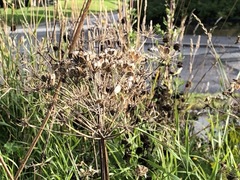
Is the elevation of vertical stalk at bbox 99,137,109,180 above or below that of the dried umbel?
below

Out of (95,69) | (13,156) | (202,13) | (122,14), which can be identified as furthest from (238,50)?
(95,69)

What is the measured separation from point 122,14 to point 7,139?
3.57 feet

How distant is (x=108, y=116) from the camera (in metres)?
2.30

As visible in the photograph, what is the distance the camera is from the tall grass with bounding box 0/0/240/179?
6.58 ft

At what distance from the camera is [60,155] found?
3.10 m

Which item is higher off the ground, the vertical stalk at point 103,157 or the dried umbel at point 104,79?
the dried umbel at point 104,79

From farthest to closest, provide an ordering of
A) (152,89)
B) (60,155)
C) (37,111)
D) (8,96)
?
(8,96) < (37,111) < (152,89) < (60,155)

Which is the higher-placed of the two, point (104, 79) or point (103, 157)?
point (104, 79)

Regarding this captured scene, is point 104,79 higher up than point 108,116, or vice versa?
point 104,79

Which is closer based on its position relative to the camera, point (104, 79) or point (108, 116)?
point (104, 79)

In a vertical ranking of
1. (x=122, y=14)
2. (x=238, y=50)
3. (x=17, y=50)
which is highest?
(x=122, y=14)

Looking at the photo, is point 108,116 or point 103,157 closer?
point 103,157

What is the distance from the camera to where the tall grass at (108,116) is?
201 cm

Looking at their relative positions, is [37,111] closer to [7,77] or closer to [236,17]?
[7,77]
